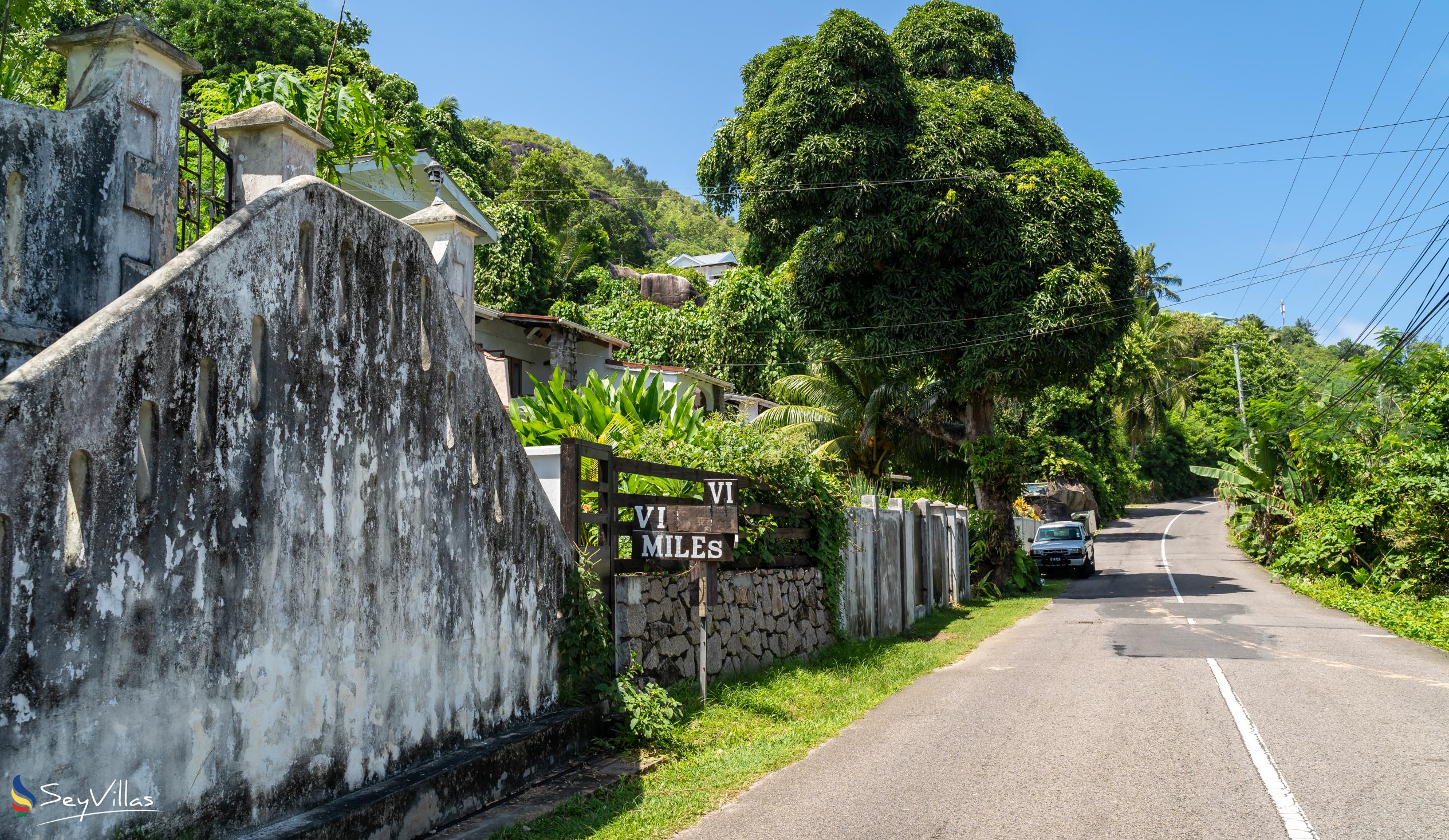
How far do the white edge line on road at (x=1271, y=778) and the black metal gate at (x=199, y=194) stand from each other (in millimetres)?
7083

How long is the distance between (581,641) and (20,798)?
452 cm

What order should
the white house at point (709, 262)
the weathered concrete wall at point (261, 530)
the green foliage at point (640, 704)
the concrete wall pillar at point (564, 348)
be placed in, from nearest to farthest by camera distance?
1. the weathered concrete wall at point (261, 530)
2. the green foliage at point (640, 704)
3. the concrete wall pillar at point (564, 348)
4. the white house at point (709, 262)

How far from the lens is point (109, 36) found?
4.75 m

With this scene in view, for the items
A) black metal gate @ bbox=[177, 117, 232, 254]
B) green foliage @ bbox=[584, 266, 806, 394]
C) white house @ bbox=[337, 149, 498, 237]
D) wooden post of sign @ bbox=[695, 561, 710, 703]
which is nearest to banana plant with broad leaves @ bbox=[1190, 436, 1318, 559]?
green foliage @ bbox=[584, 266, 806, 394]

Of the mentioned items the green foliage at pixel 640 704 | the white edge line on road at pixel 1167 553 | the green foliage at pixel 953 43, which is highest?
the green foliage at pixel 953 43

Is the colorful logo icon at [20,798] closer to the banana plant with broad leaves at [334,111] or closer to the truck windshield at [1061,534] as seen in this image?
the banana plant with broad leaves at [334,111]

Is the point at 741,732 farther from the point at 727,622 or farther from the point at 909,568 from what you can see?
the point at 909,568

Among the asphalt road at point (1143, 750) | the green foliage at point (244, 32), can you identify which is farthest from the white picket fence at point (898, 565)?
the green foliage at point (244, 32)

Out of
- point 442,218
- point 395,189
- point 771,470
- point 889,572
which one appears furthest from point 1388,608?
point 395,189

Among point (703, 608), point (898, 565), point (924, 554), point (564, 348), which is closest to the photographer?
point (703, 608)

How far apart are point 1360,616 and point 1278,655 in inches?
259

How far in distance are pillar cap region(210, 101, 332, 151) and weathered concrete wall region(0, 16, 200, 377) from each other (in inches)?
16.7

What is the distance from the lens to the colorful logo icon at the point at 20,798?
11.0ft

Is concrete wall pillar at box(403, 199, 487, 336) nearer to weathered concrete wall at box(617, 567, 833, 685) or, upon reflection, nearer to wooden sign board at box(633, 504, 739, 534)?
wooden sign board at box(633, 504, 739, 534)
